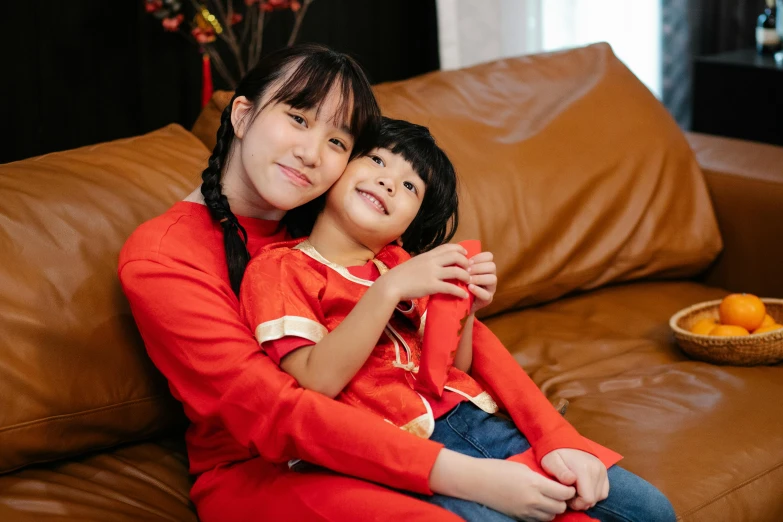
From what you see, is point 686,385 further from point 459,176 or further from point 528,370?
point 459,176

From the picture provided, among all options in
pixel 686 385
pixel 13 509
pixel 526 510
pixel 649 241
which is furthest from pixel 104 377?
pixel 649 241

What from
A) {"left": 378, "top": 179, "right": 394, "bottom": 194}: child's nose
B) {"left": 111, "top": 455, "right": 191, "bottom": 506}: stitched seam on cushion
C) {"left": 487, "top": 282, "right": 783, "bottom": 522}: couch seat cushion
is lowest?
{"left": 487, "top": 282, "right": 783, "bottom": 522}: couch seat cushion

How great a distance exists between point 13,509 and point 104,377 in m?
0.24

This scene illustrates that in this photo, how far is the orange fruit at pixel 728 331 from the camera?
1771 mm

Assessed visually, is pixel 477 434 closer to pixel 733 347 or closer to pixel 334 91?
pixel 334 91

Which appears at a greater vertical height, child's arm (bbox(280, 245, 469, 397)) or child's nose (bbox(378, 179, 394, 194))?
child's nose (bbox(378, 179, 394, 194))

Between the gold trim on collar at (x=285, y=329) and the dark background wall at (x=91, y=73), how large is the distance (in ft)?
6.49

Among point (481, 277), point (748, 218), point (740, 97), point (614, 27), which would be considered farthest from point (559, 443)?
point (614, 27)

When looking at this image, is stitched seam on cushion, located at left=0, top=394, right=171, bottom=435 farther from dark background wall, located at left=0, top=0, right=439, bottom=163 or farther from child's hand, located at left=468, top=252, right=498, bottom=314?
dark background wall, located at left=0, top=0, right=439, bottom=163

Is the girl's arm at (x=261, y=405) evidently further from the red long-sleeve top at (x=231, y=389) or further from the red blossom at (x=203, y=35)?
the red blossom at (x=203, y=35)

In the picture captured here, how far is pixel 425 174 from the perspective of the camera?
4.67 feet

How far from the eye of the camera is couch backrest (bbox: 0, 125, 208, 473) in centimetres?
134

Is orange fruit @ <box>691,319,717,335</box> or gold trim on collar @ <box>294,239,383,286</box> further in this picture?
orange fruit @ <box>691,319,717,335</box>

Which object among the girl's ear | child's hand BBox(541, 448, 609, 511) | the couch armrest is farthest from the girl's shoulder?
the couch armrest
